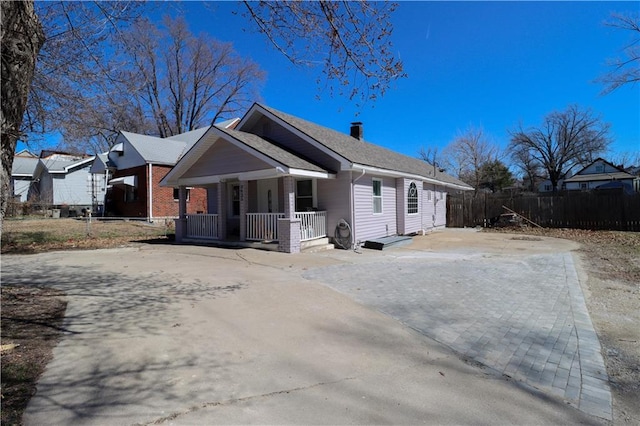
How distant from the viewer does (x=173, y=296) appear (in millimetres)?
5945

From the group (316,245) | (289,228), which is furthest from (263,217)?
(316,245)

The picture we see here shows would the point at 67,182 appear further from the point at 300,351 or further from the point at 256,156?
the point at 300,351

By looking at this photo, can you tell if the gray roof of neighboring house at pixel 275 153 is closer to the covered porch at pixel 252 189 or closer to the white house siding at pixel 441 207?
the covered porch at pixel 252 189

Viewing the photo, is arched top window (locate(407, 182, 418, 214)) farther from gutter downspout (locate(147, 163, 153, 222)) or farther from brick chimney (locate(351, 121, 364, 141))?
gutter downspout (locate(147, 163, 153, 222))

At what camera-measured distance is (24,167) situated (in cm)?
3694

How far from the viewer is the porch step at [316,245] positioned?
1182 centimetres

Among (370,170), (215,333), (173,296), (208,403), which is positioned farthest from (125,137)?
(208,403)

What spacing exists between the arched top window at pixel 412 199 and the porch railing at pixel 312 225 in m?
5.74

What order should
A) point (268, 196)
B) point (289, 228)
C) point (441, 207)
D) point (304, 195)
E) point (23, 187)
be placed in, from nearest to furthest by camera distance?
point (289, 228) → point (304, 195) → point (268, 196) → point (441, 207) → point (23, 187)

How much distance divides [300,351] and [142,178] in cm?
2219

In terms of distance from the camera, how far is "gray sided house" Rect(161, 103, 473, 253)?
11.9 m

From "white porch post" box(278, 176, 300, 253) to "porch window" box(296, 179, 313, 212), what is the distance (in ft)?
7.01

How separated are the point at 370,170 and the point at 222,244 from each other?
6033 millimetres

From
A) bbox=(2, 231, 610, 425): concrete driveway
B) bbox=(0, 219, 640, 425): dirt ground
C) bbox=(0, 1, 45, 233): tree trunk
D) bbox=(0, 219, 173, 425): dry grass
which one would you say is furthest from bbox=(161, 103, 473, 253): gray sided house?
bbox=(0, 1, 45, 233): tree trunk
